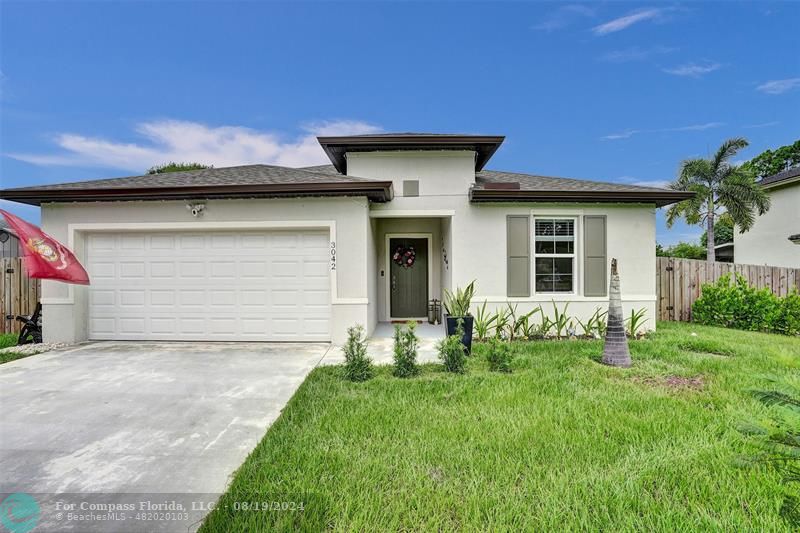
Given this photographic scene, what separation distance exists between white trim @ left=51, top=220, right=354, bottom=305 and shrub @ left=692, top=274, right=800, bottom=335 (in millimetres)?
9032

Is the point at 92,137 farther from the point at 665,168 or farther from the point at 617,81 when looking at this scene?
the point at 665,168

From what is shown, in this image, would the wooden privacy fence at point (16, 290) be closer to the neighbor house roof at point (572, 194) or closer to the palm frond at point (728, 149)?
the neighbor house roof at point (572, 194)

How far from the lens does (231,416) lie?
3.98 meters

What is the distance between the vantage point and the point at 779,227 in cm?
1609

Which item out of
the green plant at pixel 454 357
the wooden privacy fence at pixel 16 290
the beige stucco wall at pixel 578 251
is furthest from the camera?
the wooden privacy fence at pixel 16 290

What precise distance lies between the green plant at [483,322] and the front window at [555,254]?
51.5 inches

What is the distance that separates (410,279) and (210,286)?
16.4ft

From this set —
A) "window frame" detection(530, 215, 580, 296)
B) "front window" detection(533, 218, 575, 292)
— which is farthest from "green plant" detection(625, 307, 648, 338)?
"front window" detection(533, 218, 575, 292)

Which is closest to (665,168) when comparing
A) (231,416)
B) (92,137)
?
(231,416)

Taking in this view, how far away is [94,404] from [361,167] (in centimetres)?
657

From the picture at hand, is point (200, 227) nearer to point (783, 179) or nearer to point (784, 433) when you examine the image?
point (784, 433)

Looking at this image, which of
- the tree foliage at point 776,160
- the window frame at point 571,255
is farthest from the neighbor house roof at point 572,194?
the tree foliage at point 776,160

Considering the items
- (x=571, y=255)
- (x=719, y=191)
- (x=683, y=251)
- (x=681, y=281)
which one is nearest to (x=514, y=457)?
(x=571, y=255)

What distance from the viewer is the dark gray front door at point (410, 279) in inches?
402
